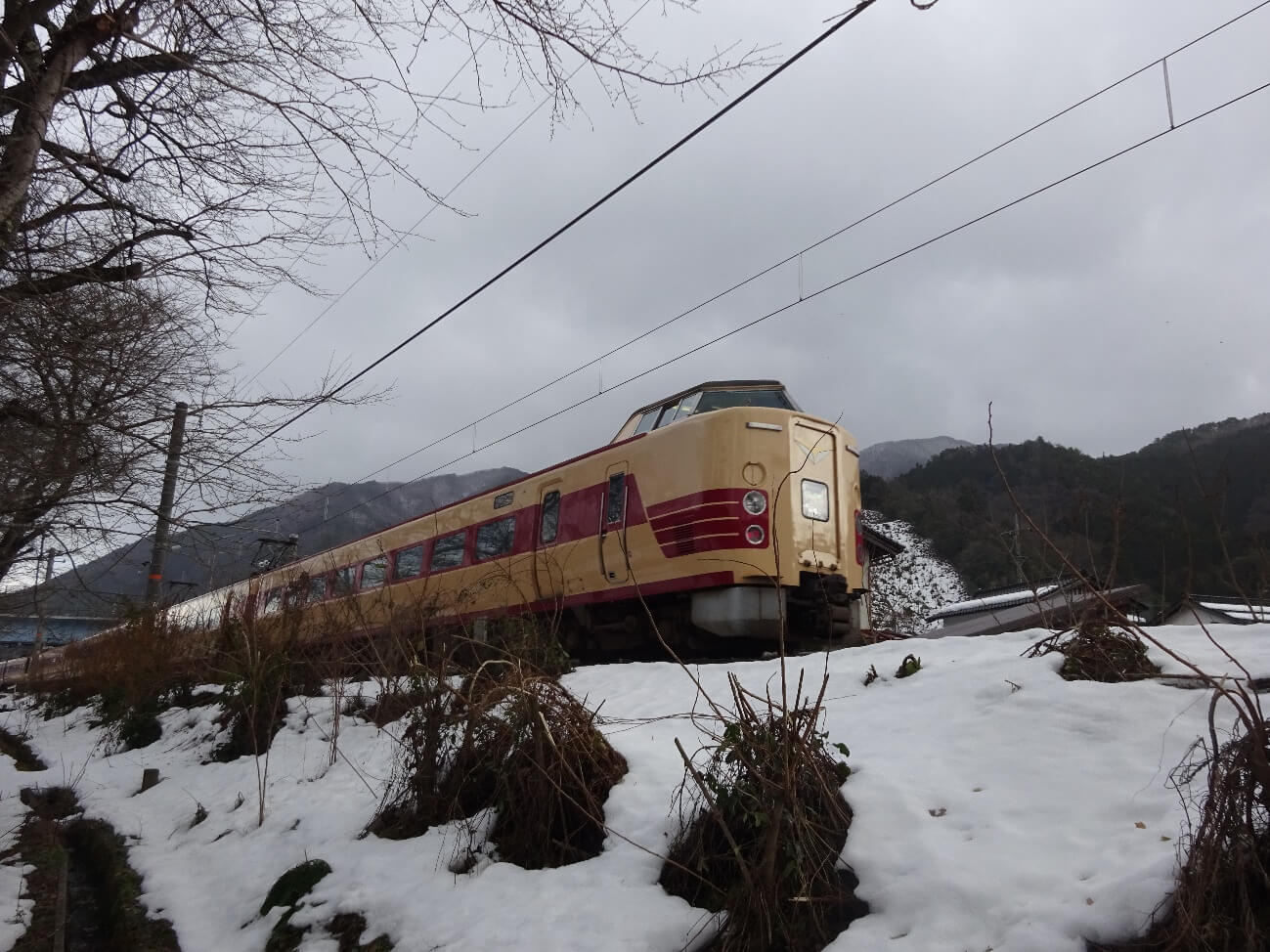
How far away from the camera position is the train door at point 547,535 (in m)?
8.53

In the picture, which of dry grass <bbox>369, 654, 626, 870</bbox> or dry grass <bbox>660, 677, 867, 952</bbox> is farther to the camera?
dry grass <bbox>369, 654, 626, 870</bbox>

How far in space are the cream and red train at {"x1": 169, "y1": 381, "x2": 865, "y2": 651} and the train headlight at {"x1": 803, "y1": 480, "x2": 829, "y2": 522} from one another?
17 millimetres

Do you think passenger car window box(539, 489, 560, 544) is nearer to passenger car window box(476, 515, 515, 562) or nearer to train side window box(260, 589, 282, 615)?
passenger car window box(476, 515, 515, 562)

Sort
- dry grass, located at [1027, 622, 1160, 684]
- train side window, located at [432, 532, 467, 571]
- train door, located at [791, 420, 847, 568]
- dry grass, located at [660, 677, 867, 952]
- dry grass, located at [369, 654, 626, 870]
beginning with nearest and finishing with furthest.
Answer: dry grass, located at [660, 677, 867, 952]
dry grass, located at [369, 654, 626, 870]
dry grass, located at [1027, 622, 1160, 684]
train door, located at [791, 420, 847, 568]
train side window, located at [432, 532, 467, 571]

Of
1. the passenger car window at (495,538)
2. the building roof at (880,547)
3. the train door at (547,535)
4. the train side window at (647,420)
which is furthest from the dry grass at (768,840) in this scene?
the building roof at (880,547)

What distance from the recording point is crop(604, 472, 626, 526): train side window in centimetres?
791

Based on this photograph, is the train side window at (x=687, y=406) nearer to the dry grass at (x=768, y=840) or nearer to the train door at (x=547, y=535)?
the train door at (x=547, y=535)

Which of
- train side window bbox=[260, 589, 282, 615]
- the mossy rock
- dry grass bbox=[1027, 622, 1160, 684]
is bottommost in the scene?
the mossy rock

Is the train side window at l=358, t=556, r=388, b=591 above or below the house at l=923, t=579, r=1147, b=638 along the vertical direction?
above

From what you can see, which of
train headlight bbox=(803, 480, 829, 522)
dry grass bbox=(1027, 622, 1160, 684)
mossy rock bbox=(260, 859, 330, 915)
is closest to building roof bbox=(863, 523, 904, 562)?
train headlight bbox=(803, 480, 829, 522)

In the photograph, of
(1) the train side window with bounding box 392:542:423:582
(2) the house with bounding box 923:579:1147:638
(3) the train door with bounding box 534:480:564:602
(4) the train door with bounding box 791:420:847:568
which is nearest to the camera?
(2) the house with bounding box 923:579:1147:638

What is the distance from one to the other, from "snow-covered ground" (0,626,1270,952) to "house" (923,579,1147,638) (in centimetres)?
24

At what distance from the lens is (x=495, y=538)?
983 centimetres

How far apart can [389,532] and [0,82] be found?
9446mm
